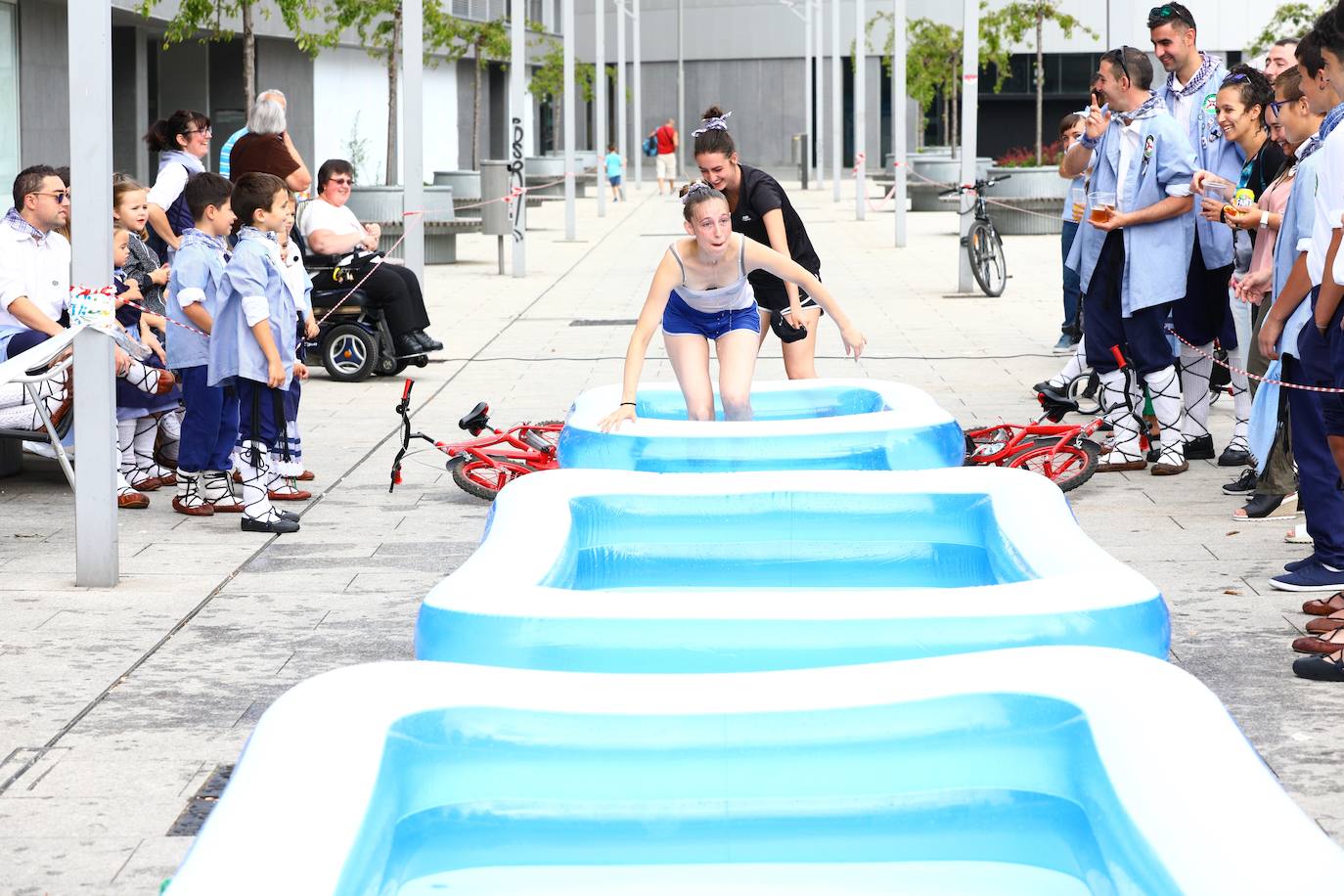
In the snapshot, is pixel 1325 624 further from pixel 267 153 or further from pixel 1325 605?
pixel 267 153

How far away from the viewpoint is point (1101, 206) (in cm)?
976

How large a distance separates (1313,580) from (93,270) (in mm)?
4724

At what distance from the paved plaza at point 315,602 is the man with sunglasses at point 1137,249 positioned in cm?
39

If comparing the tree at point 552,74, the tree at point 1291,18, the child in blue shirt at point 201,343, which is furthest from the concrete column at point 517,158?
the tree at point 552,74

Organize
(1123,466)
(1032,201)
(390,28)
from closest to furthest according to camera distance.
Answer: (1123,466)
(1032,201)
(390,28)

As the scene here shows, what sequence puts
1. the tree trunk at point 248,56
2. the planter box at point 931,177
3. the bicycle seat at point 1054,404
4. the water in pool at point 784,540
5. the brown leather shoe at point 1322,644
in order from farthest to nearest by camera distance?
the planter box at point 931,177
the tree trunk at point 248,56
the bicycle seat at point 1054,404
the water in pool at point 784,540
the brown leather shoe at point 1322,644

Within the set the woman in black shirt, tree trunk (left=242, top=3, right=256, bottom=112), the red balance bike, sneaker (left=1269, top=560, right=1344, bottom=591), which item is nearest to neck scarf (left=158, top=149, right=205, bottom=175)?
the woman in black shirt

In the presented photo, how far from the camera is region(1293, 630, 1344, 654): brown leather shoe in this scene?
6.03 meters

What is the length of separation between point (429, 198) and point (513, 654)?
60.4 ft

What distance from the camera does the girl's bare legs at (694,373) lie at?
898cm

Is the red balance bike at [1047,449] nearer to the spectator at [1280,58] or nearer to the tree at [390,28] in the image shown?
the spectator at [1280,58]

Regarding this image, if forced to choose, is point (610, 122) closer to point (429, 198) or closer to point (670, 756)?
point (429, 198)

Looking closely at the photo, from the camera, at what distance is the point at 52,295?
8.98m

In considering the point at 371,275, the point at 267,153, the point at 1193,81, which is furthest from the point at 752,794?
the point at 371,275
